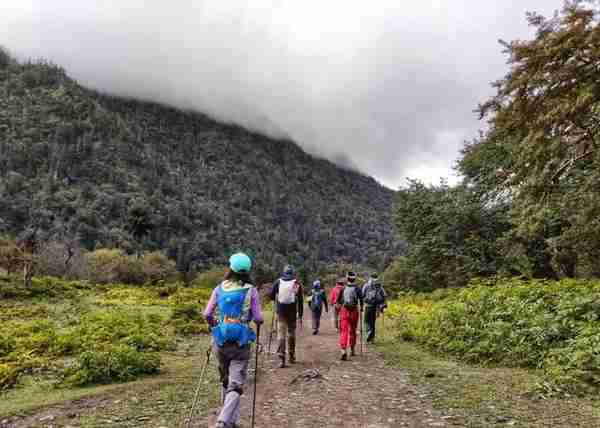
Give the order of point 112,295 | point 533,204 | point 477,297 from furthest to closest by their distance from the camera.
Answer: point 112,295
point 477,297
point 533,204

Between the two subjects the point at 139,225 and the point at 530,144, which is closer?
the point at 530,144

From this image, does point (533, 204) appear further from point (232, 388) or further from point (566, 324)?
point (232, 388)

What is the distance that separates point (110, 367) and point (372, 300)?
764 cm

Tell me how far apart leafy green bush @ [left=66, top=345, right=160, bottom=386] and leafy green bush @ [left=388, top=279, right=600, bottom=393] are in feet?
24.9

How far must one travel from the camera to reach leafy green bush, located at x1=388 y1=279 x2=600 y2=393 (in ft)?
25.2

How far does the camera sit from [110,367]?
9117mm

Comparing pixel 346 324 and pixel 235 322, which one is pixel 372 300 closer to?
pixel 346 324

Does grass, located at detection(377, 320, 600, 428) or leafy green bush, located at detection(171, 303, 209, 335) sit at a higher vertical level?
grass, located at detection(377, 320, 600, 428)

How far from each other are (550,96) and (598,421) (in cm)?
760

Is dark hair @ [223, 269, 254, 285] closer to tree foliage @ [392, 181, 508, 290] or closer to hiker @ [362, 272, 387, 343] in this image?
hiker @ [362, 272, 387, 343]

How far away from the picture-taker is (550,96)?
34.4 feet

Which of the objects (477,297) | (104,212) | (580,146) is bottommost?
(477,297)

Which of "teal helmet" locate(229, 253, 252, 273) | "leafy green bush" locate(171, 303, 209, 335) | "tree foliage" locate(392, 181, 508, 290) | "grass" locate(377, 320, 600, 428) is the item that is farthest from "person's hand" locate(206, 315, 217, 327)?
"tree foliage" locate(392, 181, 508, 290)

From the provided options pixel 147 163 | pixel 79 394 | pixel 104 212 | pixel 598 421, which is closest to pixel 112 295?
pixel 79 394
